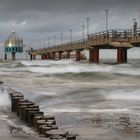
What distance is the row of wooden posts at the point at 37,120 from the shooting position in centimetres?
1200

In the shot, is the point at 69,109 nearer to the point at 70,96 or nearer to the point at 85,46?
the point at 70,96

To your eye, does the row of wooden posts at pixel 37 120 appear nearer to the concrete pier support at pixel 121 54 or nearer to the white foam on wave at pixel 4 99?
the white foam on wave at pixel 4 99

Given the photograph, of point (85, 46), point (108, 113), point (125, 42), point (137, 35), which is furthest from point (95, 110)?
point (85, 46)

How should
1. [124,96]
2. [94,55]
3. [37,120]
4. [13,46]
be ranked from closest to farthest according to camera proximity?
[37,120], [124,96], [94,55], [13,46]

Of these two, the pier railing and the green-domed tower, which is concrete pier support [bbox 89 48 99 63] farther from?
the green-domed tower

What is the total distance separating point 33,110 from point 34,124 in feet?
3.40

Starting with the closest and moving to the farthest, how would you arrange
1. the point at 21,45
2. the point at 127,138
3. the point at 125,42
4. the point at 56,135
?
the point at 56,135 < the point at 127,138 < the point at 125,42 < the point at 21,45

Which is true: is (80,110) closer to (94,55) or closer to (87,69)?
(87,69)

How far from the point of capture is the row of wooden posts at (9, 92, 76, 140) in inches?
472

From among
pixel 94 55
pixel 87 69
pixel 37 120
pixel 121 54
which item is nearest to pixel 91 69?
pixel 87 69

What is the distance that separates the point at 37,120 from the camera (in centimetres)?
1388

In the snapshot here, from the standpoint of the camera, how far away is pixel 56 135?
11922 millimetres

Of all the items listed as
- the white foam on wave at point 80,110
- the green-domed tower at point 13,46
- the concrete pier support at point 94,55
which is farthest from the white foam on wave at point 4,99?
the green-domed tower at point 13,46

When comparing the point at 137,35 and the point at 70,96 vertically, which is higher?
the point at 137,35
